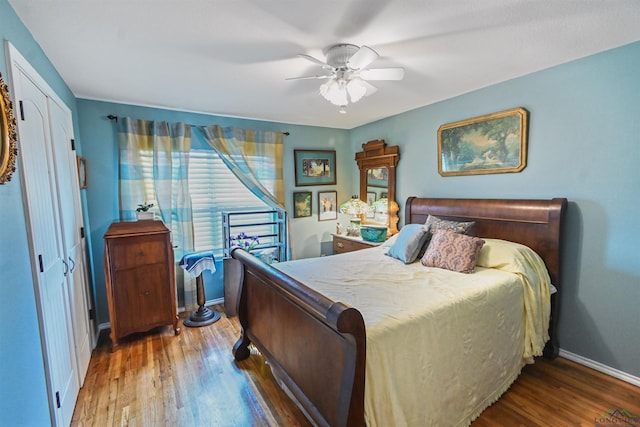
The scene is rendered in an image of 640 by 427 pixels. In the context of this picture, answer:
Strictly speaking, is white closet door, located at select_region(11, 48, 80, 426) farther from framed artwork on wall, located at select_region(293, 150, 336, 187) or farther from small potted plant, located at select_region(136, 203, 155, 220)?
framed artwork on wall, located at select_region(293, 150, 336, 187)

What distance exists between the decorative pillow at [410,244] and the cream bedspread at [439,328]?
0.43ft

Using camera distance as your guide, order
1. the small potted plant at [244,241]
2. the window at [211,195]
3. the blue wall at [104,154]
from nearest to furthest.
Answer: the blue wall at [104,154]
the window at [211,195]
the small potted plant at [244,241]

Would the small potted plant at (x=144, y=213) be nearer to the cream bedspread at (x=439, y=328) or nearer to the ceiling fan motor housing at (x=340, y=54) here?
the cream bedspread at (x=439, y=328)

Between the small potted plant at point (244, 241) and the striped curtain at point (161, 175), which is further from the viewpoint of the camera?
the small potted plant at point (244, 241)

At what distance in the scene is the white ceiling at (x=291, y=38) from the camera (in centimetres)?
149

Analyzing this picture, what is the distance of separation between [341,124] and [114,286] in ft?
11.2

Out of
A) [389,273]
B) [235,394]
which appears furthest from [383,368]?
[235,394]

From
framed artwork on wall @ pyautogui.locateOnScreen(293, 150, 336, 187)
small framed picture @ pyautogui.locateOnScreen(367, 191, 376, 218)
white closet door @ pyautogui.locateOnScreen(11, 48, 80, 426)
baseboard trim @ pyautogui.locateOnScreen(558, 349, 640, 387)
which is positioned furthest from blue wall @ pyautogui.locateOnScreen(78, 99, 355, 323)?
baseboard trim @ pyautogui.locateOnScreen(558, 349, 640, 387)

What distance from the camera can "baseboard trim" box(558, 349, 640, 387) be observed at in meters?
2.10

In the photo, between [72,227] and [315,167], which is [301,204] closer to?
[315,167]

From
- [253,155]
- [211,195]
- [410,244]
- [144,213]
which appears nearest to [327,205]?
[253,155]

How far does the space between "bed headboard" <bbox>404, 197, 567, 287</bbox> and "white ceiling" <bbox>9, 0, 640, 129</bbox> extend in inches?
44.2

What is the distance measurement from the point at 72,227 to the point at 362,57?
99.2 inches

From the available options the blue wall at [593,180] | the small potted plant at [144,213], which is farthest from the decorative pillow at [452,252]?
the small potted plant at [144,213]
